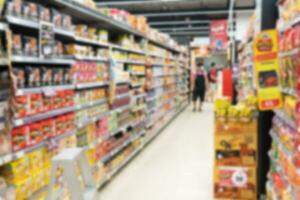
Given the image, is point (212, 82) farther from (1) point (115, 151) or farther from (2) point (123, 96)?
(1) point (115, 151)

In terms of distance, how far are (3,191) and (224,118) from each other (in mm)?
2630

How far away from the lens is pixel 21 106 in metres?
2.86

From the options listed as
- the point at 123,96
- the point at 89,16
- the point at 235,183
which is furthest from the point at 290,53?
the point at 123,96

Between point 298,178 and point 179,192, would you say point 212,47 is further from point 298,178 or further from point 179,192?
point 298,178

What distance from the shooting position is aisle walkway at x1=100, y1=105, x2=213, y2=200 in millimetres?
4703

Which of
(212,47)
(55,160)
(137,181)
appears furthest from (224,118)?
(212,47)

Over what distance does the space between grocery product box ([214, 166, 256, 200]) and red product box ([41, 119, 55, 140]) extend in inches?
81.4

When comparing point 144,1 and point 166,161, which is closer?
point 166,161

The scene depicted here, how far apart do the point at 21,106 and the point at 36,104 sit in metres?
0.26

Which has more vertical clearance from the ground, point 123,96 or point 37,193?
point 123,96

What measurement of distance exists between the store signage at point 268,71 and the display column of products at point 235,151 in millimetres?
1266

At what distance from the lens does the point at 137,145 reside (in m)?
6.95

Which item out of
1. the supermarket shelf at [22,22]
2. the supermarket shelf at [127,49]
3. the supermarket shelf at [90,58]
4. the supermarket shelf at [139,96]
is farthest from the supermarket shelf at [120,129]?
the supermarket shelf at [22,22]

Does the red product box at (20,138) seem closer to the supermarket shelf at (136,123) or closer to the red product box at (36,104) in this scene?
the red product box at (36,104)
